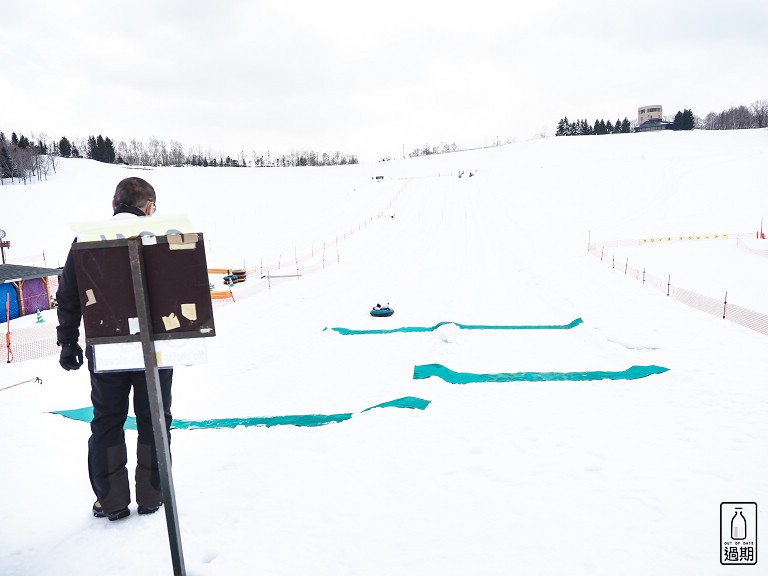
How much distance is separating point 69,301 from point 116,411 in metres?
0.87

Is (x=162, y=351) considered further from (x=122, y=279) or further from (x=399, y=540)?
(x=399, y=540)

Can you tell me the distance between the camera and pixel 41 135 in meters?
129

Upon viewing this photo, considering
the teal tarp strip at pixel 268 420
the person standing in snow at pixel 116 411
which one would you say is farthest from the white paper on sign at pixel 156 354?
the teal tarp strip at pixel 268 420

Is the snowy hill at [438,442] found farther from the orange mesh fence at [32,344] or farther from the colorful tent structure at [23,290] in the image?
the colorful tent structure at [23,290]

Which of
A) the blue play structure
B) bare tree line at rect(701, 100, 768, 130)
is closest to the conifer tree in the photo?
the blue play structure

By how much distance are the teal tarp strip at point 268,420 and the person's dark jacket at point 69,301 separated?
2.50 meters

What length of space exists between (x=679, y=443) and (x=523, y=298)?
8871 mm

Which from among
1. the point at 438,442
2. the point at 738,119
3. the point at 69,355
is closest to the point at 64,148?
the point at 69,355

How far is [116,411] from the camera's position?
10.6 ft

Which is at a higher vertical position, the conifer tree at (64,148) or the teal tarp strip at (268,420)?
the conifer tree at (64,148)

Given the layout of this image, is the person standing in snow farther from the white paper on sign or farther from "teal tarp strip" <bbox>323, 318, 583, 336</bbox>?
"teal tarp strip" <bbox>323, 318, 583, 336</bbox>

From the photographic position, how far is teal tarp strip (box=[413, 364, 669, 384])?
6.46 m

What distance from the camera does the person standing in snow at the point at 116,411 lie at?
3.10 metres

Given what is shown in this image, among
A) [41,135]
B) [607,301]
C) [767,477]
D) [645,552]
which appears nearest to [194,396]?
[645,552]
